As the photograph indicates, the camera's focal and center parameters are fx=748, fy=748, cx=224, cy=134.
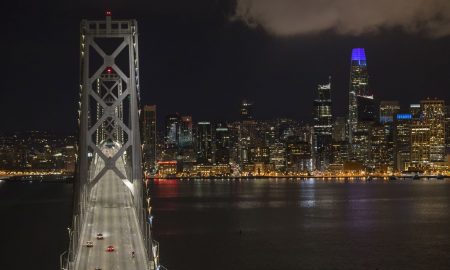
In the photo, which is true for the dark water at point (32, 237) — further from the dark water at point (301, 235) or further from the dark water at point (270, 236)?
the dark water at point (301, 235)

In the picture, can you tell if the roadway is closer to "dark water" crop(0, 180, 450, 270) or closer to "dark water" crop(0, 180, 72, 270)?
"dark water" crop(0, 180, 72, 270)

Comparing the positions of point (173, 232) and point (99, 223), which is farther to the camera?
point (173, 232)

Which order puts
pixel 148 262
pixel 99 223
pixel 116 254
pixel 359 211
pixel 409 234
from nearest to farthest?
pixel 148 262, pixel 116 254, pixel 99 223, pixel 409 234, pixel 359 211

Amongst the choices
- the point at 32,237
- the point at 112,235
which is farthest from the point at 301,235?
the point at 112,235

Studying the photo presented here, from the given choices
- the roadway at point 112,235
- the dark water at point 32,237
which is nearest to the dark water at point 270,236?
the dark water at point 32,237

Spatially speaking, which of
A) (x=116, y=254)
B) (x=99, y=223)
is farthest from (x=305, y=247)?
(x=116, y=254)

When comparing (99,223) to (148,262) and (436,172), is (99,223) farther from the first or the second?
(436,172)

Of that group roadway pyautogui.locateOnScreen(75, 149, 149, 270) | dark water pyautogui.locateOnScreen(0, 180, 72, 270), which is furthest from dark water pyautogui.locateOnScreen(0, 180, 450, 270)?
roadway pyautogui.locateOnScreen(75, 149, 149, 270)

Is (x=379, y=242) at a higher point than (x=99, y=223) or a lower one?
lower
